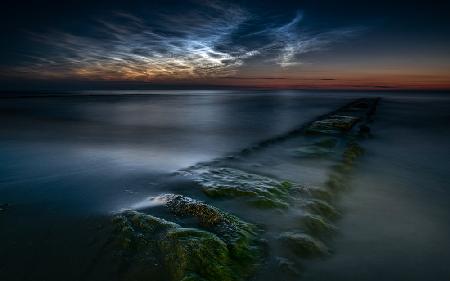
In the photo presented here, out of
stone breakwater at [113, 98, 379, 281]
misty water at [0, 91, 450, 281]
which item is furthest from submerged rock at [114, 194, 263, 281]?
misty water at [0, 91, 450, 281]

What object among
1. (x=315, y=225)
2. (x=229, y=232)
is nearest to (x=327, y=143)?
(x=315, y=225)

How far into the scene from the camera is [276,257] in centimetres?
425

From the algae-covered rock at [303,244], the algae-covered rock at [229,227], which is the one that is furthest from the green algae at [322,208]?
the algae-covered rock at [229,227]

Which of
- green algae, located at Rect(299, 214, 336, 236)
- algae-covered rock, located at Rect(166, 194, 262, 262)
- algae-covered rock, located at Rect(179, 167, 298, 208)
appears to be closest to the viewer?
algae-covered rock, located at Rect(166, 194, 262, 262)

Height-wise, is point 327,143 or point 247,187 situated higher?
point 247,187

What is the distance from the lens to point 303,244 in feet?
15.0

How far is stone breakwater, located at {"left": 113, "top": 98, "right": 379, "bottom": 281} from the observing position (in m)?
3.91

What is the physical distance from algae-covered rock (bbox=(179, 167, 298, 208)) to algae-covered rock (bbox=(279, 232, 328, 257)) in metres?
1.15

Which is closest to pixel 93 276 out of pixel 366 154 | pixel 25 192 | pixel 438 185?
pixel 25 192

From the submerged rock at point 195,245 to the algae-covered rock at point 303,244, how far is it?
465 millimetres

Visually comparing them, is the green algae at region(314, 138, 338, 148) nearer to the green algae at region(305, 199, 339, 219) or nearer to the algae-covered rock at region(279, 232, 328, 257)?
the green algae at region(305, 199, 339, 219)

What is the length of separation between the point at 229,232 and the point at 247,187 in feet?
7.03

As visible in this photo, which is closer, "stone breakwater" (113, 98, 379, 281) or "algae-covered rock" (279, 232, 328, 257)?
"stone breakwater" (113, 98, 379, 281)

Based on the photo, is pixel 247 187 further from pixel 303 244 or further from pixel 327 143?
pixel 327 143
